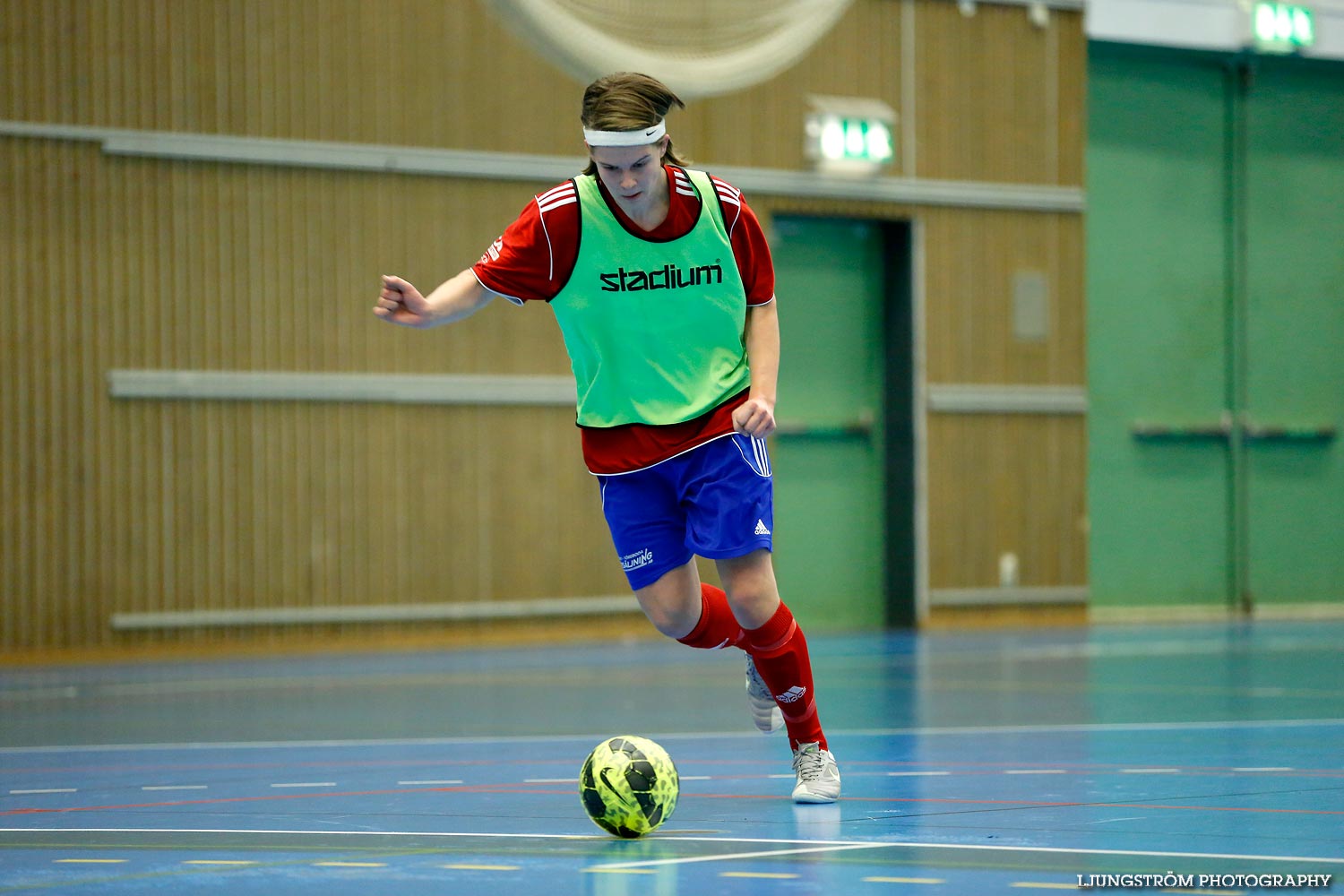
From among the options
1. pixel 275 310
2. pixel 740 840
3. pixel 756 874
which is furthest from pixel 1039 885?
pixel 275 310

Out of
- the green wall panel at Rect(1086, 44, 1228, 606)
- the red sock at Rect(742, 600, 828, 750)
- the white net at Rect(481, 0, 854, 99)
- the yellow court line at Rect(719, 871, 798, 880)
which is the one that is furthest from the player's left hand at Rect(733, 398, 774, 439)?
the green wall panel at Rect(1086, 44, 1228, 606)

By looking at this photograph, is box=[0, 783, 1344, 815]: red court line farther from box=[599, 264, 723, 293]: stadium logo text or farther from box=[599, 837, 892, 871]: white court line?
box=[599, 264, 723, 293]: stadium logo text

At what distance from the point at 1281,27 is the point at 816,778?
50.8ft

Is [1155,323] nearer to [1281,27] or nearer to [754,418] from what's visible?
[1281,27]

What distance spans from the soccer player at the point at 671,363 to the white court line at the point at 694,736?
2.13 m

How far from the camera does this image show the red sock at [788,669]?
4.56 metres

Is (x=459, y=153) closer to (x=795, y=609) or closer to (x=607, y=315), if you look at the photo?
(x=795, y=609)

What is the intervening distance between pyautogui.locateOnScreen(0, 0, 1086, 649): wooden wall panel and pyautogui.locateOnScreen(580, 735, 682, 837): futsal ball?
9.86 meters

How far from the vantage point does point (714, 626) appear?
16.0 ft

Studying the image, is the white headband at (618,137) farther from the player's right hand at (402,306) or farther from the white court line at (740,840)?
the white court line at (740,840)

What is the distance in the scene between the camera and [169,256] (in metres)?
13.1

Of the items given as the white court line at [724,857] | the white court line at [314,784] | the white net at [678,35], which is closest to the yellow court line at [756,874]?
the white court line at [724,857]

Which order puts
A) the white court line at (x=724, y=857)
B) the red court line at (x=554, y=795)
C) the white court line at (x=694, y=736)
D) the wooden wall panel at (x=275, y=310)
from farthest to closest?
1. the wooden wall panel at (x=275, y=310)
2. the white court line at (x=694, y=736)
3. the red court line at (x=554, y=795)
4. the white court line at (x=724, y=857)

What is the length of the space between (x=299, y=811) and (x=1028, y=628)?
1200 cm
